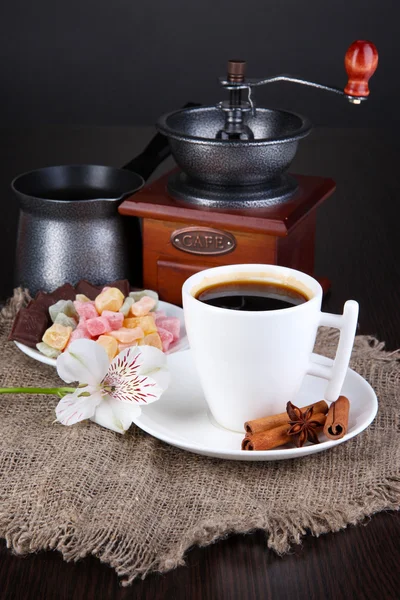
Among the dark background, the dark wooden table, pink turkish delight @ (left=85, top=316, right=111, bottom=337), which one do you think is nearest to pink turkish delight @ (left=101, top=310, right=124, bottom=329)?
pink turkish delight @ (left=85, top=316, right=111, bottom=337)

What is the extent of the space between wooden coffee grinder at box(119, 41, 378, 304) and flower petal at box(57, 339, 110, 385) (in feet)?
1.24

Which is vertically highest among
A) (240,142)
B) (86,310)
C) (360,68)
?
(360,68)

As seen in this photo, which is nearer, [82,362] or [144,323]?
[82,362]

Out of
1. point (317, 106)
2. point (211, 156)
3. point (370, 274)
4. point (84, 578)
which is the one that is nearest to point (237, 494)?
point (84, 578)

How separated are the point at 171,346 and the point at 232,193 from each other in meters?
0.26

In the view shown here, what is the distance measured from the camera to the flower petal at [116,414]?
3.04ft

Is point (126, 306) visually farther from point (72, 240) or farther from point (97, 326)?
point (72, 240)

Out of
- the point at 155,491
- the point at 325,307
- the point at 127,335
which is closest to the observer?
the point at 155,491

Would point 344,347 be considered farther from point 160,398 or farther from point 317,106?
point 317,106

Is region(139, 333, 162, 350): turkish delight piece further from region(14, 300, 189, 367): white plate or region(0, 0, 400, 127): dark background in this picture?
region(0, 0, 400, 127): dark background

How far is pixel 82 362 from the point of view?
0.93 metres

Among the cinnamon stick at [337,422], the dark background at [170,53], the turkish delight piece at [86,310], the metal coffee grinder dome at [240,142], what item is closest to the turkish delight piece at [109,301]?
the turkish delight piece at [86,310]

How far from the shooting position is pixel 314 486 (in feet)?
2.87

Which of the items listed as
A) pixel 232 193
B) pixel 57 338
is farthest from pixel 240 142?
pixel 57 338
